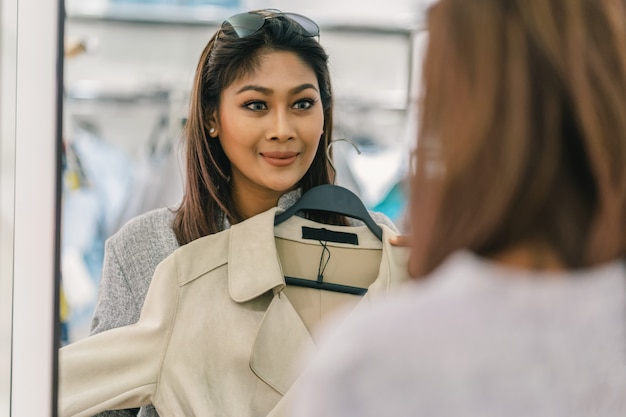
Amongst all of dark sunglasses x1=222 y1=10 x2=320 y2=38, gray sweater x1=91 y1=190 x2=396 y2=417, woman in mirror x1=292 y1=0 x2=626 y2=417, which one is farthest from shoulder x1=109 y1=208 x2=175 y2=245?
woman in mirror x1=292 y1=0 x2=626 y2=417

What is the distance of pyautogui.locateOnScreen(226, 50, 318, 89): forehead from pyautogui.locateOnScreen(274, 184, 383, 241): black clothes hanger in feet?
0.60

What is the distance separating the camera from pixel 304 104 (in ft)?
4.32

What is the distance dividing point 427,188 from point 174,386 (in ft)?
2.37

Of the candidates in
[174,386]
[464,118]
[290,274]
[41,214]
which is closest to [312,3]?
[290,274]

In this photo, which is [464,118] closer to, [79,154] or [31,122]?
[31,122]

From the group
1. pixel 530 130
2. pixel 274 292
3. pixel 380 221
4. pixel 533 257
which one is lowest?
pixel 274 292

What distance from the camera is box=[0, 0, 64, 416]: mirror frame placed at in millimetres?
1222

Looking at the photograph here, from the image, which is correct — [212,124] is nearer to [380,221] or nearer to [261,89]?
[261,89]

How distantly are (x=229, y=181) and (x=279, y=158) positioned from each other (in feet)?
0.31

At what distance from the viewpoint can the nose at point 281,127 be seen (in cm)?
131

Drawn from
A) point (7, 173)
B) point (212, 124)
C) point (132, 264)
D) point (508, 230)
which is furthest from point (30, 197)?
point (508, 230)

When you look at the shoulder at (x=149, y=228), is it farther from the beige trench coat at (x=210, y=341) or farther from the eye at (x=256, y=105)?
the eye at (x=256, y=105)

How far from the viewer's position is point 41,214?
122 centimetres

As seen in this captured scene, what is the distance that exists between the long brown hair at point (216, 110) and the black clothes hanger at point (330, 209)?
0.02 metres
